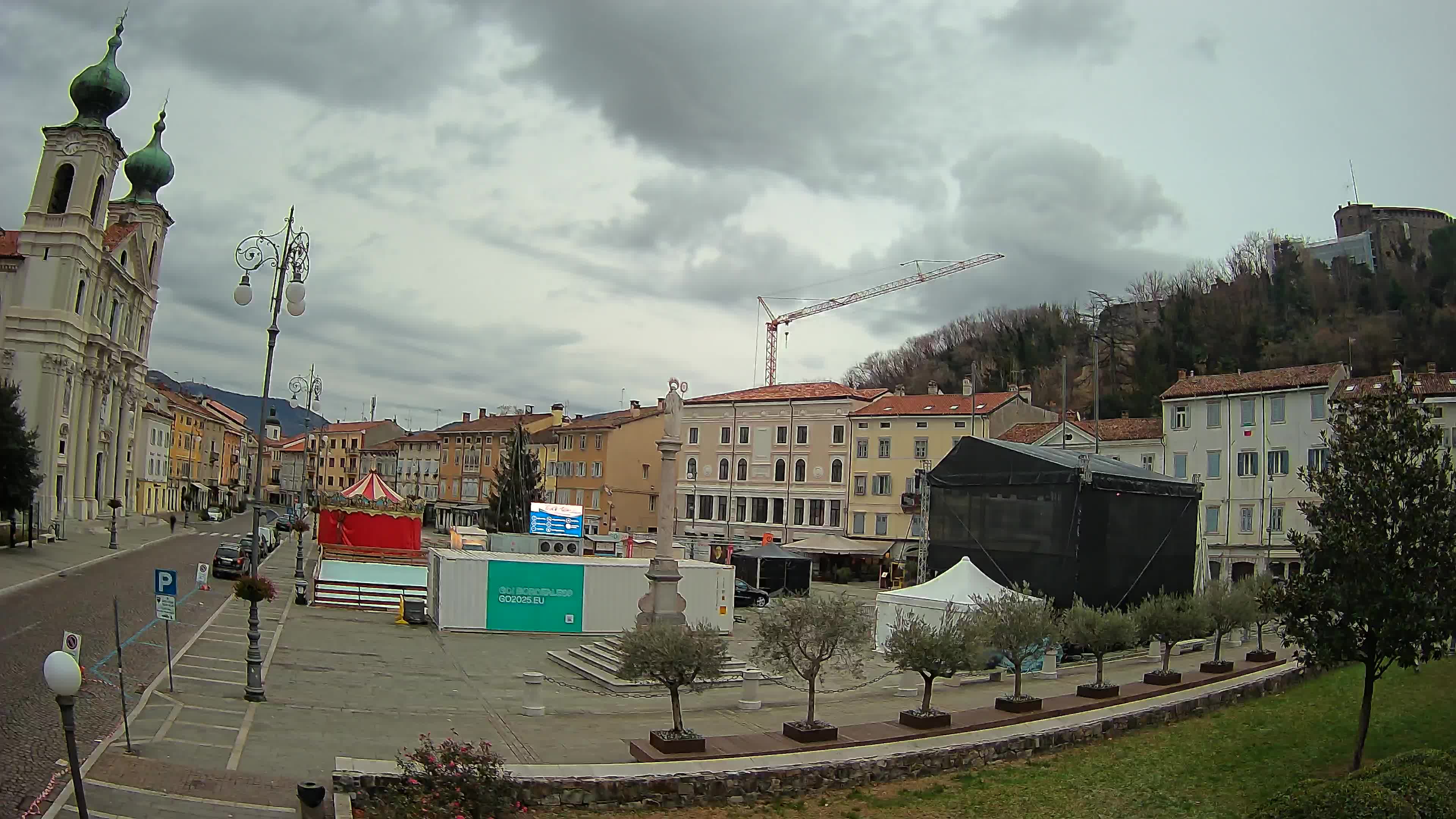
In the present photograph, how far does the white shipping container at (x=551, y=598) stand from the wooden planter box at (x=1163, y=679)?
502 inches

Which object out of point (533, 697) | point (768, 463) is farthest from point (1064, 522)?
point (768, 463)

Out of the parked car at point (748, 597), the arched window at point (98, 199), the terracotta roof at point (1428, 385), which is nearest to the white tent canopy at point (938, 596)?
the parked car at point (748, 597)

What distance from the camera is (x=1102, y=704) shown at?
20.0m

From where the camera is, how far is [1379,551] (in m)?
14.5

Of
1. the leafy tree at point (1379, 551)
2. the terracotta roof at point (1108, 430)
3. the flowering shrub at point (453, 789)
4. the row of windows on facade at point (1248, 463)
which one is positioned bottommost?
the flowering shrub at point (453, 789)

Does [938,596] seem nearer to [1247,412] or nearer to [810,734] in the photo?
[810,734]

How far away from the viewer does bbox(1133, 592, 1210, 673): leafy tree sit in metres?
→ 22.9

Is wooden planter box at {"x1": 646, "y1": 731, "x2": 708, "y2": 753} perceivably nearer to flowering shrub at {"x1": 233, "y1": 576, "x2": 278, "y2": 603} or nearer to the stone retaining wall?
the stone retaining wall

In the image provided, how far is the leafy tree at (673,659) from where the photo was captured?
1530cm

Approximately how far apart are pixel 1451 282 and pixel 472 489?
87753 mm

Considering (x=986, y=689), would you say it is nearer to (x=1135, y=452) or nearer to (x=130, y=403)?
(x=1135, y=452)

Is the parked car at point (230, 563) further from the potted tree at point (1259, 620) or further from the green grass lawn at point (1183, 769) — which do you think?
the potted tree at point (1259, 620)

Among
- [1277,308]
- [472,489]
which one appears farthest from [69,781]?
[1277,308]

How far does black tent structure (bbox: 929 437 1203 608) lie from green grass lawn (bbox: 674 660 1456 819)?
11805mm
